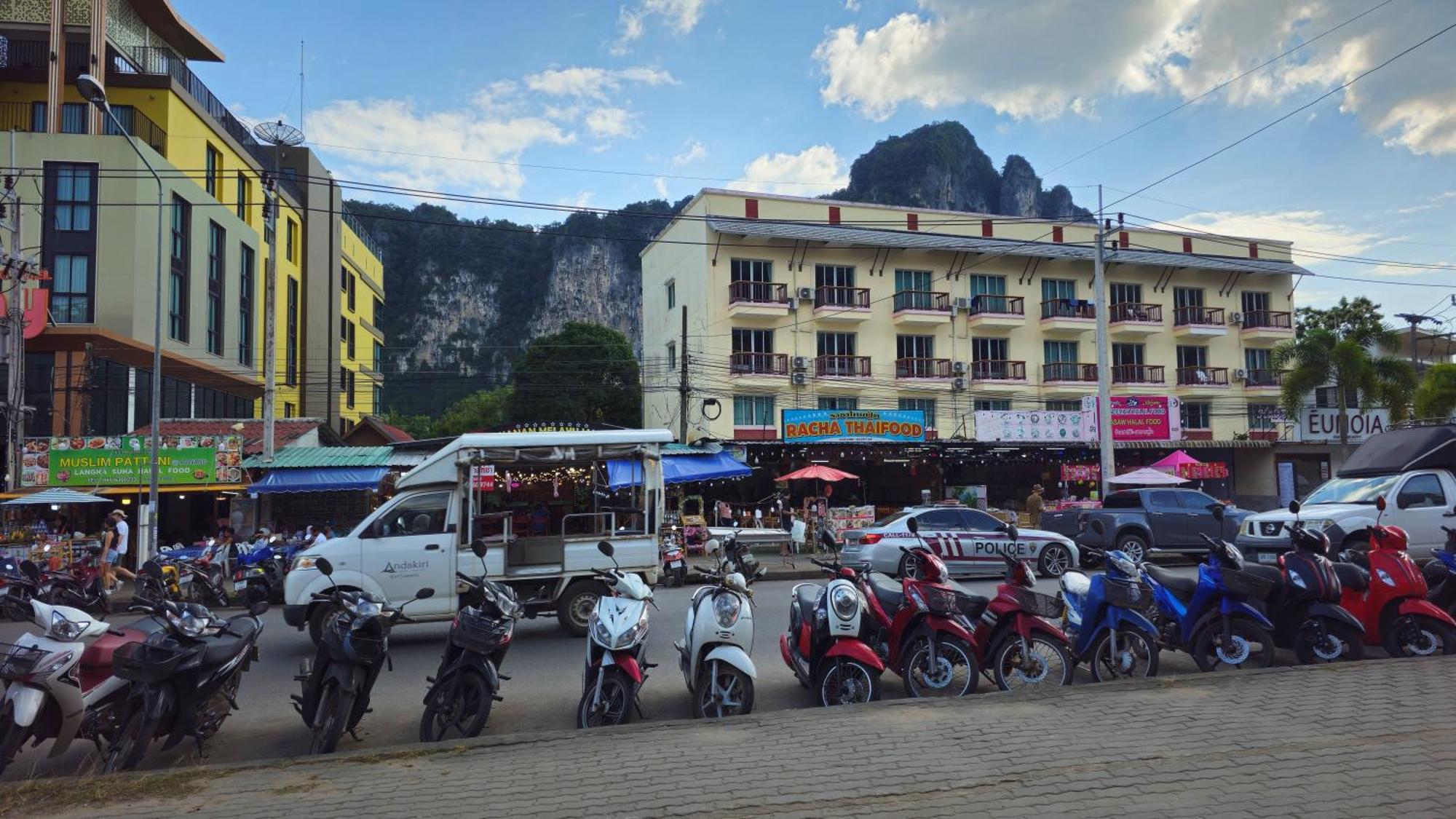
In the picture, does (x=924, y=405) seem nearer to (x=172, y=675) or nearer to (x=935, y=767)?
(x=935, y=767)

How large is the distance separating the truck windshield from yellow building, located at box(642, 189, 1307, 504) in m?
19.9

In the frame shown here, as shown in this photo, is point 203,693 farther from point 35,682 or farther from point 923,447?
point 923,447

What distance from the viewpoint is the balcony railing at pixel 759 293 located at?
1358 inches

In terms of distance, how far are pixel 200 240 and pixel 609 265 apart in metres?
80.3

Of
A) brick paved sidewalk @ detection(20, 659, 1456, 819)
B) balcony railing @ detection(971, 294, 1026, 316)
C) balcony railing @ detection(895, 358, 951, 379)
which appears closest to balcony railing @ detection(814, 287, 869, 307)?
balcony railing @ detection(895, 358, 951, 379)

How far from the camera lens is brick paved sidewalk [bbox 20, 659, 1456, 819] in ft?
15.2

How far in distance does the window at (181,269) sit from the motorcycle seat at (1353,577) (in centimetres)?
3460

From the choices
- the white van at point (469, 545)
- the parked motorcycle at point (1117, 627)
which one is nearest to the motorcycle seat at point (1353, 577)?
the parked motorcycle at point (1117, 627)

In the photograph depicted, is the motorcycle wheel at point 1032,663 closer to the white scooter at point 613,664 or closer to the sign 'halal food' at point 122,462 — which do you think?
the white scooter at point 613,664

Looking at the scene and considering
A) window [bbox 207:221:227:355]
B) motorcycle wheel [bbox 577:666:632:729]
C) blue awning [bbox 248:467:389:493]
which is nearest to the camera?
motorcycle wheel [bbox 577:666:632:729]

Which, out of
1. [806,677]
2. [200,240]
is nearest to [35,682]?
[806,677]

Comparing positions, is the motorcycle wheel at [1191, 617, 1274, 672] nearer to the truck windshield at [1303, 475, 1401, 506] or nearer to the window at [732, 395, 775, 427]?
the truck windshield at [1303, 475, 1401, 506]

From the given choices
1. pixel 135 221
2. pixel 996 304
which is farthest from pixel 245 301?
pixel 996 304

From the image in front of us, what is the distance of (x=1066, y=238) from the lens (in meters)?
39.6
